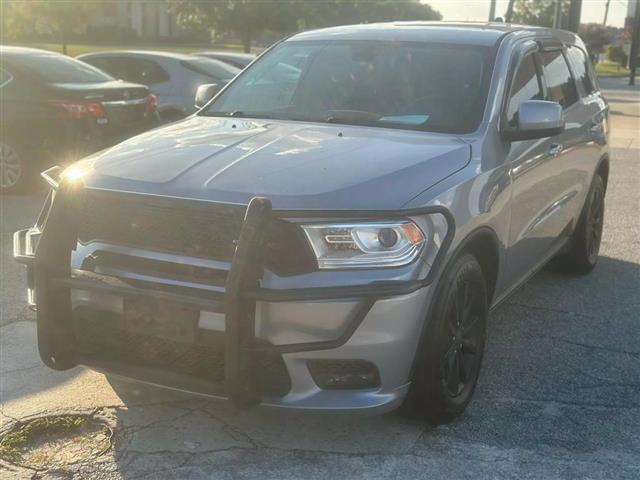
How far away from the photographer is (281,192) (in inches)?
142

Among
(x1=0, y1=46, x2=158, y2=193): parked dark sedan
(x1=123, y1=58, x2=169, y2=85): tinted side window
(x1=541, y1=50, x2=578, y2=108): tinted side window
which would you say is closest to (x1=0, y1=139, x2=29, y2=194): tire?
(x1=0, y1=46, x2=158, y2=193): parked dark sedan

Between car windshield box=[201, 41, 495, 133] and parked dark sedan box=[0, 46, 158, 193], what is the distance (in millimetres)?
4241

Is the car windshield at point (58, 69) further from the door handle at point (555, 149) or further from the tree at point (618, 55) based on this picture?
the tree at point (618, 55)

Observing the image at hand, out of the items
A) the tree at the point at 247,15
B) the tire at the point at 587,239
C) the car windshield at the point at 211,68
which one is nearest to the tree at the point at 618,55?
the tree at the point at 247,15

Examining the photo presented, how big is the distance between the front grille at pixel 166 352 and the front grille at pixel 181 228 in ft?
1.07

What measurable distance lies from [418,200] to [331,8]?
38.9 meters

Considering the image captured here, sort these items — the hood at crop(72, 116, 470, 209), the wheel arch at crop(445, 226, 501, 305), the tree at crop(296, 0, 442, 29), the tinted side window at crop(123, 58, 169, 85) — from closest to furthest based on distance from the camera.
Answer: the hood at crop(72, 116, 470, 209), the wheel arch at crop(445, 226, 501, 305), the tinted side window at crop(123, 58, 169, 85), the tree at crop(296, 0, 442, 29)

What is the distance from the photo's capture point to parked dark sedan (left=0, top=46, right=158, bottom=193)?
9.34 meters

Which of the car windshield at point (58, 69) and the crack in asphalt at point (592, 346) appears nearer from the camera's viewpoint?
the crack in asphalt at point (592, 346)

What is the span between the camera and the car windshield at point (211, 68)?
521 inches

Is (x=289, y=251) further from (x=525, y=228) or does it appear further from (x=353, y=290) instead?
(x=525, y=228)

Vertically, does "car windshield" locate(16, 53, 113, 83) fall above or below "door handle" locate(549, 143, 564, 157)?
below

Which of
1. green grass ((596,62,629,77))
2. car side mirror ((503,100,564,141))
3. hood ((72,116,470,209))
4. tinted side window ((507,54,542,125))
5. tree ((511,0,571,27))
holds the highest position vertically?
tinted side window ((507,54,542,125))

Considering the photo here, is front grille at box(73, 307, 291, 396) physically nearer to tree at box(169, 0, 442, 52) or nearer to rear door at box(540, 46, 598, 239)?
rear door at box(540, 46, 598, 239)
